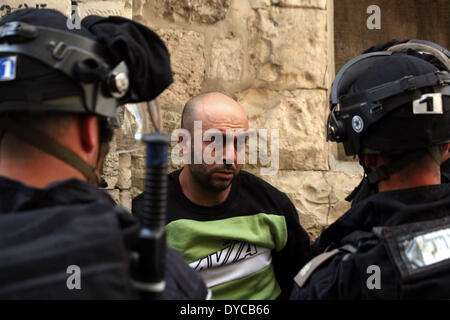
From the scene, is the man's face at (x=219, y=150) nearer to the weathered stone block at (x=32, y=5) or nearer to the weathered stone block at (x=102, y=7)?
the weathered stone block at (x=102, y=7)

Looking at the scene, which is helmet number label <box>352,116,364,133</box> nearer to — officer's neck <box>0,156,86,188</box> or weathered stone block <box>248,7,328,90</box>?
officer's neck <box>0,156,86,188</box>

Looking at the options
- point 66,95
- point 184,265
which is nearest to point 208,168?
point 184,265

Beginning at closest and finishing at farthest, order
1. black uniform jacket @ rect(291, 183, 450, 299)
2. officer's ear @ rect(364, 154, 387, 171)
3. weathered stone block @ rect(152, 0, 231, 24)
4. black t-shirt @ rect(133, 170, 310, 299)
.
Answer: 1. black uniform jacket @ rect(291, 183, 450, 299)
2. officer's ear @ rect(364, 154, 387, 171)
3. black t-shirt @ rect(133, 170, 310, 299)
4. weathered stone block @ rect(152, 0, 231, 24)

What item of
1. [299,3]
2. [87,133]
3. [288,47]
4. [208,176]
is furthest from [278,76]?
[87,133]

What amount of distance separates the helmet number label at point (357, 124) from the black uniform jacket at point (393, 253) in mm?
232

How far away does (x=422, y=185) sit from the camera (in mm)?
1485

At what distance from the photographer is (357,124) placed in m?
1.58

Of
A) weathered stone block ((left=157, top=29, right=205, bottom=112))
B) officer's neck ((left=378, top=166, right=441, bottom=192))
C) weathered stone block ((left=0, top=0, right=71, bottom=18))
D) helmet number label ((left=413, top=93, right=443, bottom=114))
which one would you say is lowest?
officer's neck ((left=378, top=166, right=441, bottom=192))

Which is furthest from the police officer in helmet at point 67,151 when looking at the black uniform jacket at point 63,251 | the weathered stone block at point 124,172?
the weathered stone block at point 124,172

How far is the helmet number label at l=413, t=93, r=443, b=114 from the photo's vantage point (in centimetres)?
143
